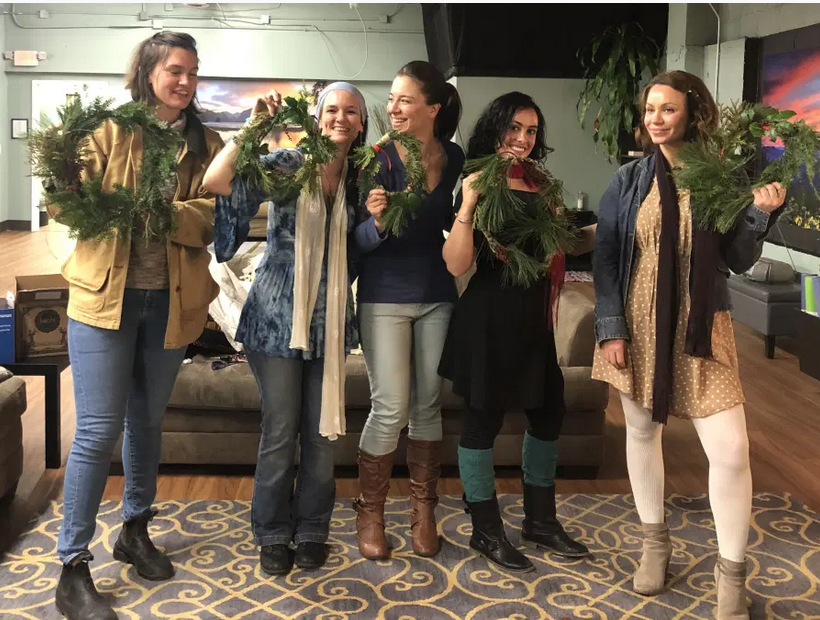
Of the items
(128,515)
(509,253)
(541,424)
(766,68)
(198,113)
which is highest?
(766,68)

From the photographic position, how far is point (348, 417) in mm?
3258

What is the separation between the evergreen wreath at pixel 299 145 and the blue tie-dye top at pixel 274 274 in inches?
2.0

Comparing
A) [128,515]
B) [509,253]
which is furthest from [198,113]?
[128,515]

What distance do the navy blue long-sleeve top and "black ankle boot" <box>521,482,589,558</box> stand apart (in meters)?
0.69

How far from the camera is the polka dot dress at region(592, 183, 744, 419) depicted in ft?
7.25

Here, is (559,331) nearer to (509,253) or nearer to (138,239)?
(509,253)

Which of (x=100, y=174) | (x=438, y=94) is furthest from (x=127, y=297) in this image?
(x=438, y=94)

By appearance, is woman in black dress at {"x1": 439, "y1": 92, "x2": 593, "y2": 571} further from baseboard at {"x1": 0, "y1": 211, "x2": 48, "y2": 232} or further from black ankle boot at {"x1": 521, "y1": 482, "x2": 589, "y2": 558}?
baseboard at {"x1": 0, "y1": 211, "x2": 48, "y2": 232}

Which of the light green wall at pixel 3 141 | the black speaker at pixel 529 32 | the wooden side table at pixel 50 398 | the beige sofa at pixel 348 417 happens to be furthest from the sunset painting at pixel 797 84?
the light green wall at pixel 3 141

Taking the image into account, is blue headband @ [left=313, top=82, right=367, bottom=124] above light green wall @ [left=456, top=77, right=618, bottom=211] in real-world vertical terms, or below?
below

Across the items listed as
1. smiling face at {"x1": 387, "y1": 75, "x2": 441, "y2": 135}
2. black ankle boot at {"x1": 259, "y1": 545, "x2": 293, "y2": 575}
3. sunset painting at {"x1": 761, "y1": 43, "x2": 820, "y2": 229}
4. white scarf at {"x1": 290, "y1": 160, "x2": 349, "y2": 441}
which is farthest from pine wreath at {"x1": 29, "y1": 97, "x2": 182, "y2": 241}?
sunset painting at {"x1": 761, "y1": 43, "x2": 820, "y2": 229}

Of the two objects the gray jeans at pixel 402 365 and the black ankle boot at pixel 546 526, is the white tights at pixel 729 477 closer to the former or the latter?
the black ankle boot at pixel 546 526

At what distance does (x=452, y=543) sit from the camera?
2.73 m

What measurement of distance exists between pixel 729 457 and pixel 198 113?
166cm
